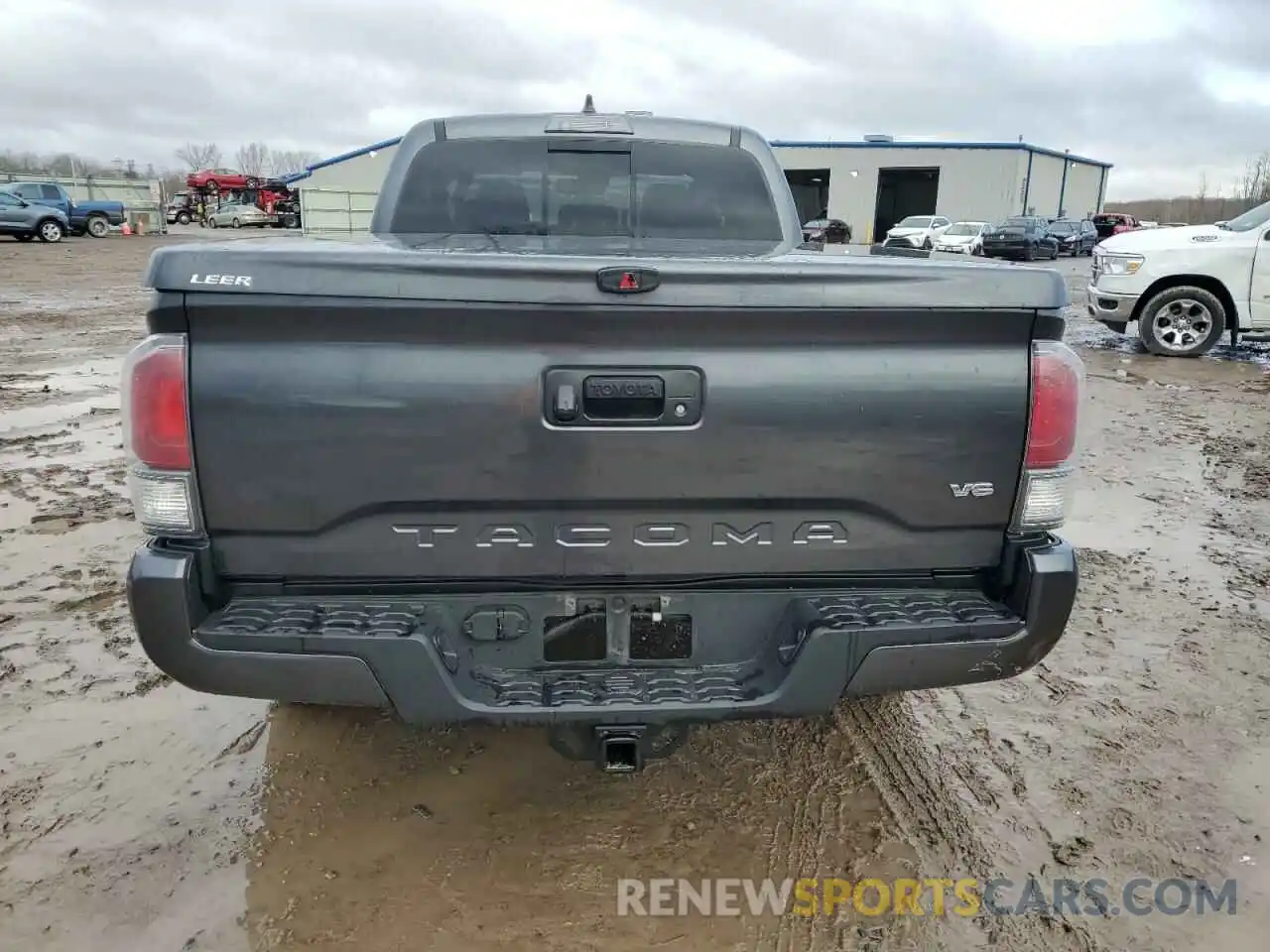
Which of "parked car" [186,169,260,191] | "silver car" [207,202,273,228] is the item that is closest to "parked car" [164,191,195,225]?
"parked car" [186,169,260,191]

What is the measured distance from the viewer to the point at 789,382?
2.25 metres

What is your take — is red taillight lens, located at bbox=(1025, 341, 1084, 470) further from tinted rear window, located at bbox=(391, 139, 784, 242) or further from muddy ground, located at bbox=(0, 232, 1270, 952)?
tinted rear window, located at bbox=(391, 139, 784, 242)

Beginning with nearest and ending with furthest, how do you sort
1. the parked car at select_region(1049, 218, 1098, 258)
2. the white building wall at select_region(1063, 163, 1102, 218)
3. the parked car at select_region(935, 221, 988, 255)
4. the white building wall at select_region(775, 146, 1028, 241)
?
the parked car at select_region(935, 221, 988, 255)
the parked car at select_region(1049, 218, 1098, 258)
the white building wall at select_region(775, 146, 1028, 241)
the white building wall at select_region(1063, 163, 1102, 218)

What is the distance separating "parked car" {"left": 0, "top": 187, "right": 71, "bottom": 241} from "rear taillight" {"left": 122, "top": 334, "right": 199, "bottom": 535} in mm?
34470

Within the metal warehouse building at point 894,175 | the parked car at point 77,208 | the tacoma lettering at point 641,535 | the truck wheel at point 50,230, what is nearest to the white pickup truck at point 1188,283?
the tacoma lettering at point 641,535

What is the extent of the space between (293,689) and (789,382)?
4.58 feet

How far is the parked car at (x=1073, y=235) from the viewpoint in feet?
130

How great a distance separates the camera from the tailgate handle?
220 cm

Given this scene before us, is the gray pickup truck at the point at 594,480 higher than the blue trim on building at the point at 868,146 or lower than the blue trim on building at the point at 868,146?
lower

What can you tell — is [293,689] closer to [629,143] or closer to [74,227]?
[629,143]

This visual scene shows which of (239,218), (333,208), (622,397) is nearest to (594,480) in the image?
(622,397)

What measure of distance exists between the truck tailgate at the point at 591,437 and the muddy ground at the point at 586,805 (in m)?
0.96

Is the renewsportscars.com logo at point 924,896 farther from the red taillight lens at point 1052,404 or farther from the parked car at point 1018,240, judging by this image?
the parked car at point 1018,240

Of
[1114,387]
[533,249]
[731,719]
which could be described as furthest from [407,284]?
[1114,387]
